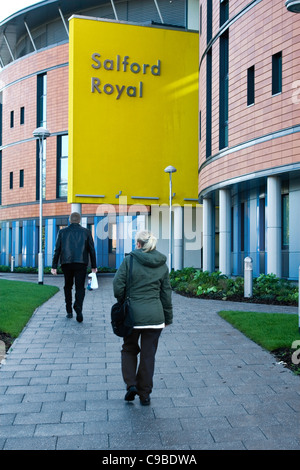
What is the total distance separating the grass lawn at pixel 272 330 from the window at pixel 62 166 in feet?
89.3

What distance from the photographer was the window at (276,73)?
56.6 feet

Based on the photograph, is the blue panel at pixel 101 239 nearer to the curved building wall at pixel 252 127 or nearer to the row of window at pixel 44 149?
the row of window at pixel 44 149

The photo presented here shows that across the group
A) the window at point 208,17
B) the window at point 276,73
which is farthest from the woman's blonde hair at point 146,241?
the window at point 208,17

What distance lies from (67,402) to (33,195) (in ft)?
116

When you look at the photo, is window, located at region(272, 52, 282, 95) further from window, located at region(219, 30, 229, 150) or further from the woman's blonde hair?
the woman's blonde hair

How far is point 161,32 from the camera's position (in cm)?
2744

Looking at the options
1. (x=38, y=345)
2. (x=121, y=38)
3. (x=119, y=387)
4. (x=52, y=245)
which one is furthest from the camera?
(x=52, y=245)

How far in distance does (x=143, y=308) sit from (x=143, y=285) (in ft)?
0.71

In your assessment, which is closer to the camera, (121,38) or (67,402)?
(67,402)

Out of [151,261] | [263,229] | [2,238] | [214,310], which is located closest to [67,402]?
[151,261]

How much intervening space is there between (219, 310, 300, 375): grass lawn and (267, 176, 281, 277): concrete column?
255 inches

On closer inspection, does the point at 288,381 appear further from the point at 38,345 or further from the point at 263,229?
the point at 263,229

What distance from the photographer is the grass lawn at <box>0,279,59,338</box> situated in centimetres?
957
